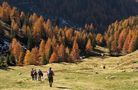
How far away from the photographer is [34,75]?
Answer: 70.5 m

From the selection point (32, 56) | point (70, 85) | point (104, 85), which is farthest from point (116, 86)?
point (32, 56)

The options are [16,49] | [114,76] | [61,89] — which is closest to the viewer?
[61,89]

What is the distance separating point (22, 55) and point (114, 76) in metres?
122

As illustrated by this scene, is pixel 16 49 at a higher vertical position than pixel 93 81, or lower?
higher

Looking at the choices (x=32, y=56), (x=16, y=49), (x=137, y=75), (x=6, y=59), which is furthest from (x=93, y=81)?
(x=16, y=49)

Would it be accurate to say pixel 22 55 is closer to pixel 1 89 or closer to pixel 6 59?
pixel 6 59

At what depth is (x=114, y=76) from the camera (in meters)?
72.9

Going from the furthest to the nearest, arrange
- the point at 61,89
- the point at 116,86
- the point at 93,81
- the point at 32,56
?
the point at 32,56 → the point at 93,81 → the point at 116,86 → the point at 61,89

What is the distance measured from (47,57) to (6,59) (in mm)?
38523

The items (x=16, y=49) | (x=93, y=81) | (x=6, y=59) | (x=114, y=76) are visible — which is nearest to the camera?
(x=93, y=81)

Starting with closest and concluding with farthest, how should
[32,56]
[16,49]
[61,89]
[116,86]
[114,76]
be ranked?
[61,89], [116,86], [114,76], [32,56], [16,49]

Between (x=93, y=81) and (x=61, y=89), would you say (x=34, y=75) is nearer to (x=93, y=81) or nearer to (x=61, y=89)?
(x=93, y=81)

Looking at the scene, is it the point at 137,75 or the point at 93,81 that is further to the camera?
the point at 137,75

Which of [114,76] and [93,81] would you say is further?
[114,76]
